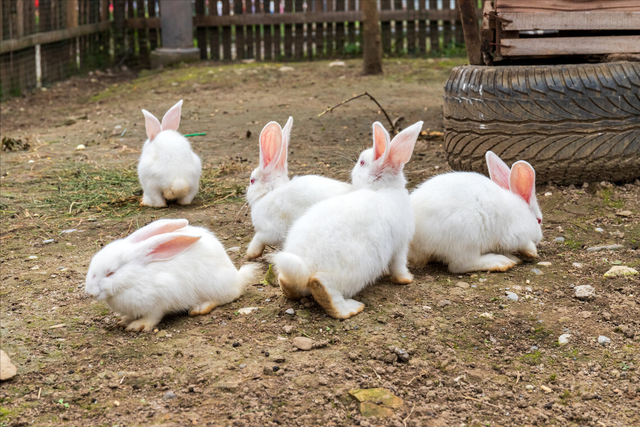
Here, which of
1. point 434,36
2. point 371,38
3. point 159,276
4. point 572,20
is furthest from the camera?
point 434,36

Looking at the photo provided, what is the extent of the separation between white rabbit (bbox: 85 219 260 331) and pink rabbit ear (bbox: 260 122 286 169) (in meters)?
0.72

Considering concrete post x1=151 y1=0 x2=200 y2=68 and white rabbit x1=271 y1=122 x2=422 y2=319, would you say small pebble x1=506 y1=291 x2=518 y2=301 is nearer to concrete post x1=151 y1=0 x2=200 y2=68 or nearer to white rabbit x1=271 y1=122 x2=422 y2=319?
white rabbit x1=271 y1=122 x2=422 y2=319

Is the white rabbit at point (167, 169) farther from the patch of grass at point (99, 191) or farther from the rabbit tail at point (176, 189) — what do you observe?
the patch of grass at point (99, 191)

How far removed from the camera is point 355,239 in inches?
Result: 129

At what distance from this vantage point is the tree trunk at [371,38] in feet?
33.7

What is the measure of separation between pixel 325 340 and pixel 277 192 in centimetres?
116

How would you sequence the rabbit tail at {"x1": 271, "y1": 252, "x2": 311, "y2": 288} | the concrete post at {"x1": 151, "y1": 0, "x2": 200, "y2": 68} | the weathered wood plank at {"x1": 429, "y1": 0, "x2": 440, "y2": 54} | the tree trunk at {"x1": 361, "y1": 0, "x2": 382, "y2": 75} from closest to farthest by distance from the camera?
the rabbit tail at {"x1": 271, "y1": 252, "x2": 311, "y2": 288} → the tree trunk at {"x1": 361, "y1": 0, "x2": 382, "y2": 75} → the concrete post at {"x1": 151, "y1": 0, "x2": 200, "y2": 68} → the weathered wood plank at {"x1": 429, "y1": 0, "x2": 440, "y2": 54}

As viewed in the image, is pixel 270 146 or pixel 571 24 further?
pixel 571 24

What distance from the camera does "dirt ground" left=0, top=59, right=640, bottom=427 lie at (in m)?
2.59

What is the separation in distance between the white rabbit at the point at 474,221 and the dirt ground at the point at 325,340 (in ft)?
0.36

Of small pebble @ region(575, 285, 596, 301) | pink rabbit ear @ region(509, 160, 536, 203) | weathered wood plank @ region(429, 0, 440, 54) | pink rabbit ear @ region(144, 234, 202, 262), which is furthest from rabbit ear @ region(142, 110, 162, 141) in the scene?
weathered wood plank @ region(429, 0, 440, 54)

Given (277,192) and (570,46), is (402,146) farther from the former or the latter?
(570,46)

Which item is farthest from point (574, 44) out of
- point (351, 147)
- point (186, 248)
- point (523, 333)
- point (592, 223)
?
point (186, 248)

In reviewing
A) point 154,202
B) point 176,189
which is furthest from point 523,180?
point 154,202
